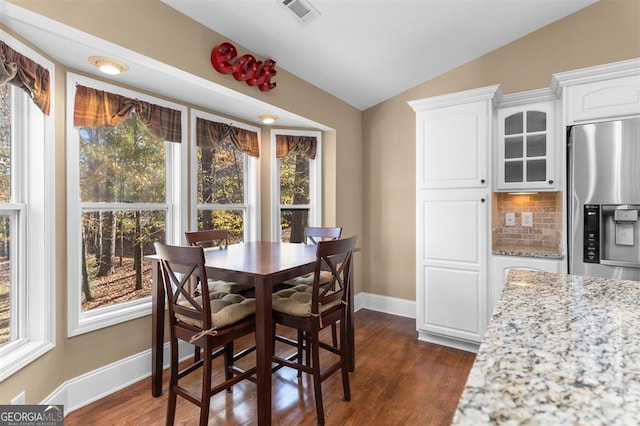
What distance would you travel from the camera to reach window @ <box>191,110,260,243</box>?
305cm

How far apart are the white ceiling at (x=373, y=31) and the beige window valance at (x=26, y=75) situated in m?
0.81

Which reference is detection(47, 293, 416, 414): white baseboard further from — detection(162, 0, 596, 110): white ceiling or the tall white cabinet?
detection(162, 0, 596, 110): white ceiling

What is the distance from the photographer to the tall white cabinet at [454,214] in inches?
112

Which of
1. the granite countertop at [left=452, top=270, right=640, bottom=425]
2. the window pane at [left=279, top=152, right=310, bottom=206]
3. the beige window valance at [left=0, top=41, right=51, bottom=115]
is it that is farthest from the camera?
the window pane at [left=279, top=152, right=310, bottom=206]

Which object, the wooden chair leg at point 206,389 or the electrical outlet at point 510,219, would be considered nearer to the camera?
the wooden chair leg at point 206,389

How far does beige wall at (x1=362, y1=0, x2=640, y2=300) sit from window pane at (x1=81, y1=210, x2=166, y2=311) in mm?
2402

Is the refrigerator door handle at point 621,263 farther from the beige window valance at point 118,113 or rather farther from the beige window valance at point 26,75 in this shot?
the beige window valance at point 26,75

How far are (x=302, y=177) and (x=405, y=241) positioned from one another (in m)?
1.39

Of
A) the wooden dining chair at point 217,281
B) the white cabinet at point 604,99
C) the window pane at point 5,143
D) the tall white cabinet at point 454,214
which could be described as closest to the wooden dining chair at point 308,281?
the wooden dining chair at point 217,281

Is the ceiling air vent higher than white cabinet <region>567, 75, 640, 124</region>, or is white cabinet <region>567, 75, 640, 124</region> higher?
the ceiling air vent

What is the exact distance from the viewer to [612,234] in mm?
2273

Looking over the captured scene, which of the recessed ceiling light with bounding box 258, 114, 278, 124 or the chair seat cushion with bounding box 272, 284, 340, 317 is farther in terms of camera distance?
the recessed ceiling light with bounding box 258, 114, 278, 124

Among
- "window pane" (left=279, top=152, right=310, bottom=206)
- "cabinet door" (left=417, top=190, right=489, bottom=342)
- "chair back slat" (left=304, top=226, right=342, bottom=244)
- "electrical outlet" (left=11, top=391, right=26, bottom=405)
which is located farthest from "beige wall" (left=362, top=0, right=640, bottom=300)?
"electrical outlet" (left=11, top=391, right=26, bottom=405)

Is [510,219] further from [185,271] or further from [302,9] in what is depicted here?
[185,271]
